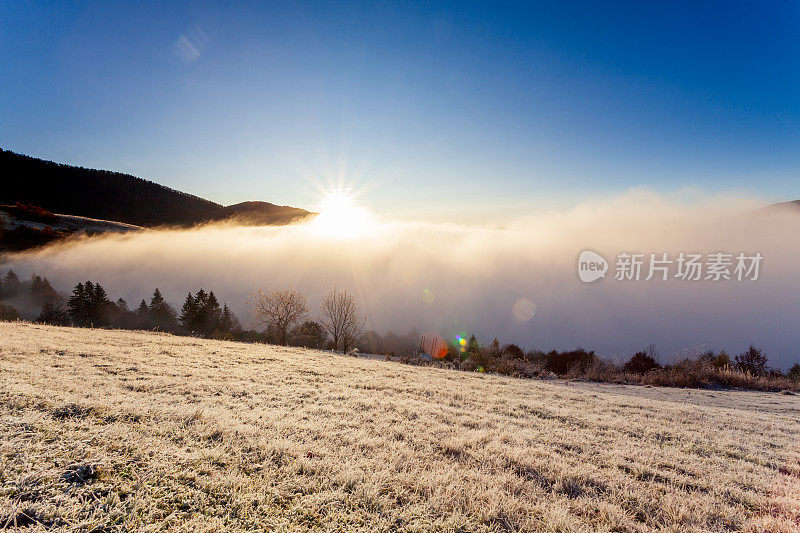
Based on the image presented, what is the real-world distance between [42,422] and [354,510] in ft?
16.1

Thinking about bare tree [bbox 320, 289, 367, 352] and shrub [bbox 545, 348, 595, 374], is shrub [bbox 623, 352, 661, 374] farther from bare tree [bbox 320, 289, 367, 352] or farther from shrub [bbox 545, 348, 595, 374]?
bare tree [bbox 320, 289, 367, 352]

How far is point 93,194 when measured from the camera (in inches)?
4267

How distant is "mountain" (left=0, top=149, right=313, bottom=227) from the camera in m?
100

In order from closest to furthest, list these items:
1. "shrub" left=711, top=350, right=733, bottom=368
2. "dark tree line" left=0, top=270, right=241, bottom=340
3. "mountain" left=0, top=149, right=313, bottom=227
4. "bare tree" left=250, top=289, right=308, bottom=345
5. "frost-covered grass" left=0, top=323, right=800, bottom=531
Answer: "frost-covered grass" left=0, top=323, right=800, bottom=531
"shrub" left=711, top=350, right=733, bottom=368
"bare tree" left=250, top=289, right=308, bottom=345
"dark tree line" left=0, top=270, right=241, bottom=340
"mountain" left=0, top=149, right=313, bottom=227

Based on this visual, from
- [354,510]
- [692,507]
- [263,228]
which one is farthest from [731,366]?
[263,228]

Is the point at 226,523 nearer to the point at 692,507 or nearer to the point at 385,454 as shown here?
the point at 385,454

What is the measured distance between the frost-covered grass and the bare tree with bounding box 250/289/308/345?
2497 cm

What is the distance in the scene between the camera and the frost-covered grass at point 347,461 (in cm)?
344

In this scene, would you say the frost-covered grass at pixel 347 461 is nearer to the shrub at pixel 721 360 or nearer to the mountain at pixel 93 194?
the shrub at pixel 721 360

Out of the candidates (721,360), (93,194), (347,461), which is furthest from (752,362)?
(93,194)

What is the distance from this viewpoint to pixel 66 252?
70.9m

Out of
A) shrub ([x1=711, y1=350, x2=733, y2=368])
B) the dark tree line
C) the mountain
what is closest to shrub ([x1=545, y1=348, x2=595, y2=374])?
shrub ([x1=711, y1=350, x2=733, y2=368])

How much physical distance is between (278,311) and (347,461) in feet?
106

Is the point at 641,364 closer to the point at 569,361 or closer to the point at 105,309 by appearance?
the point at 569,361
